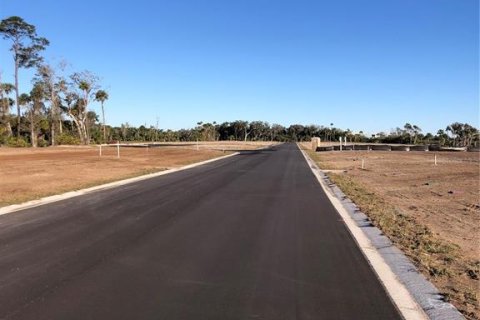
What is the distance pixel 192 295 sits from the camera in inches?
217

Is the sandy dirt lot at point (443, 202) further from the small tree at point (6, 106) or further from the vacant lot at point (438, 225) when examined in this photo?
the small tree at point (6, 106)

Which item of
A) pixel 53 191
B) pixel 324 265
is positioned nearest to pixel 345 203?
pixel 324 265

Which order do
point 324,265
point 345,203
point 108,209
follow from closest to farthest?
point 324,265, point 108,209, point 345,203

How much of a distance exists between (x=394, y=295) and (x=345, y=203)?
28.2 ft

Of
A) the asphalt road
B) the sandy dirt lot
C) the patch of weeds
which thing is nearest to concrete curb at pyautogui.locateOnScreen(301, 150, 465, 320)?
the patch of weeds

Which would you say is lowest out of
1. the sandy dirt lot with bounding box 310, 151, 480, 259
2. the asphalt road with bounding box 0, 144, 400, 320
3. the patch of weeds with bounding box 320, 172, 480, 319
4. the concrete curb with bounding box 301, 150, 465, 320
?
the sandy dirt lot with bounding box 310, 151, 480, 259

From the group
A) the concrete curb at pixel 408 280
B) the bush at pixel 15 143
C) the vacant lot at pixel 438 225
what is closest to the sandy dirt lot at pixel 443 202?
the vacant lot at pixel 438 225

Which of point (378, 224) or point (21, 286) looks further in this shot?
point (378, 224)

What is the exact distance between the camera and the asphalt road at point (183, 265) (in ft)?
16.9

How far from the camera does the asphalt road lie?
514 centimetres

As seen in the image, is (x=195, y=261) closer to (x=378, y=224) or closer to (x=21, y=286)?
(x=21, y=286)

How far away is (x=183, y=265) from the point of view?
6.82 metres

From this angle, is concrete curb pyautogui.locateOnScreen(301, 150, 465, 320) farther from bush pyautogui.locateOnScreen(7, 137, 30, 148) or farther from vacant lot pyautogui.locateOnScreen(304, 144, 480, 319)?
bush pyautogui.locateOnScreen(7, 137, 30, 148)

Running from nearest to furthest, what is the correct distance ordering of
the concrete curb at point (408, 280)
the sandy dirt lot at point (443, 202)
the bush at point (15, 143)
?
the concrete curb at point (408, 280) < the sandy dirt lot at point (443, 202) < the bush at point (15, 143)
